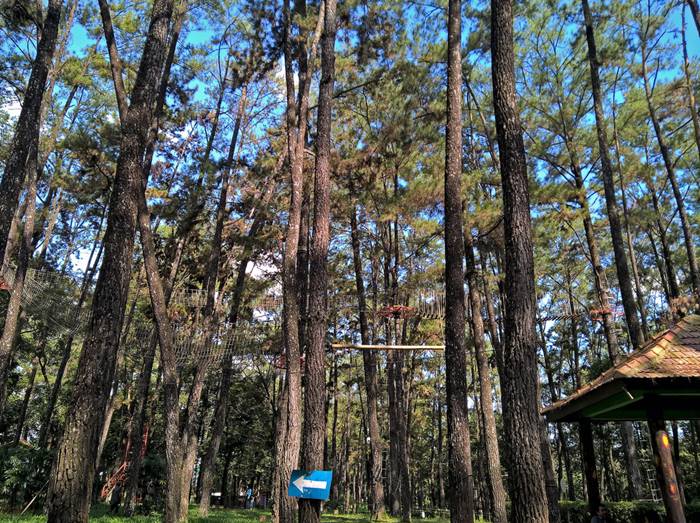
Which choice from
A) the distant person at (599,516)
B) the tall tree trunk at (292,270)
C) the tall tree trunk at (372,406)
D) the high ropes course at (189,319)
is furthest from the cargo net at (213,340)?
the distant person at (599,516)

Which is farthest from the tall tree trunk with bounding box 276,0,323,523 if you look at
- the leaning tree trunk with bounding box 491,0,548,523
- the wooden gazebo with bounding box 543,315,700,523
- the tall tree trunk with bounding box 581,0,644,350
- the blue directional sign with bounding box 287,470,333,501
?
the tall tree trunk with bounding box 581,0,644,350

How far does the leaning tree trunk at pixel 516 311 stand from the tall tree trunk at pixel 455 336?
1505 mm

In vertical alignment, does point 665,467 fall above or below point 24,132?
below

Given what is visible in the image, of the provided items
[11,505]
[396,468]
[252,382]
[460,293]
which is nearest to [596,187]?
[460,293]

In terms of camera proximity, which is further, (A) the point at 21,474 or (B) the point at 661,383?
(A) the point at 21,474

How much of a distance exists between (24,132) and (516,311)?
6.89 meters

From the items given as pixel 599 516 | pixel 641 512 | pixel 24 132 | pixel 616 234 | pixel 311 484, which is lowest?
pixel 641 512

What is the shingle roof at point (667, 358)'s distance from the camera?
16.6ft

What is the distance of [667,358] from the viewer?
17.5 feet

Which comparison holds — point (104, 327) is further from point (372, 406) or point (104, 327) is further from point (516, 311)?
point (372, 406)

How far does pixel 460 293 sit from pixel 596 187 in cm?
885

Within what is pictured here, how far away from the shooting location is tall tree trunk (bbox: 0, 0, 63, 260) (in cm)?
638

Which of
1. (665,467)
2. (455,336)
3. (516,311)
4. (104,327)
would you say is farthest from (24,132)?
(665,467)

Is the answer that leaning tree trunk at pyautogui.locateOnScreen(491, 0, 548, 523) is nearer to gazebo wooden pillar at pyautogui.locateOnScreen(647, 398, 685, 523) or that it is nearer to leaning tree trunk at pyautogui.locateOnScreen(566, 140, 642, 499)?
gazebo wooden pillar at pyautogui.locateOnScreen(647, 398, 685, 523)
